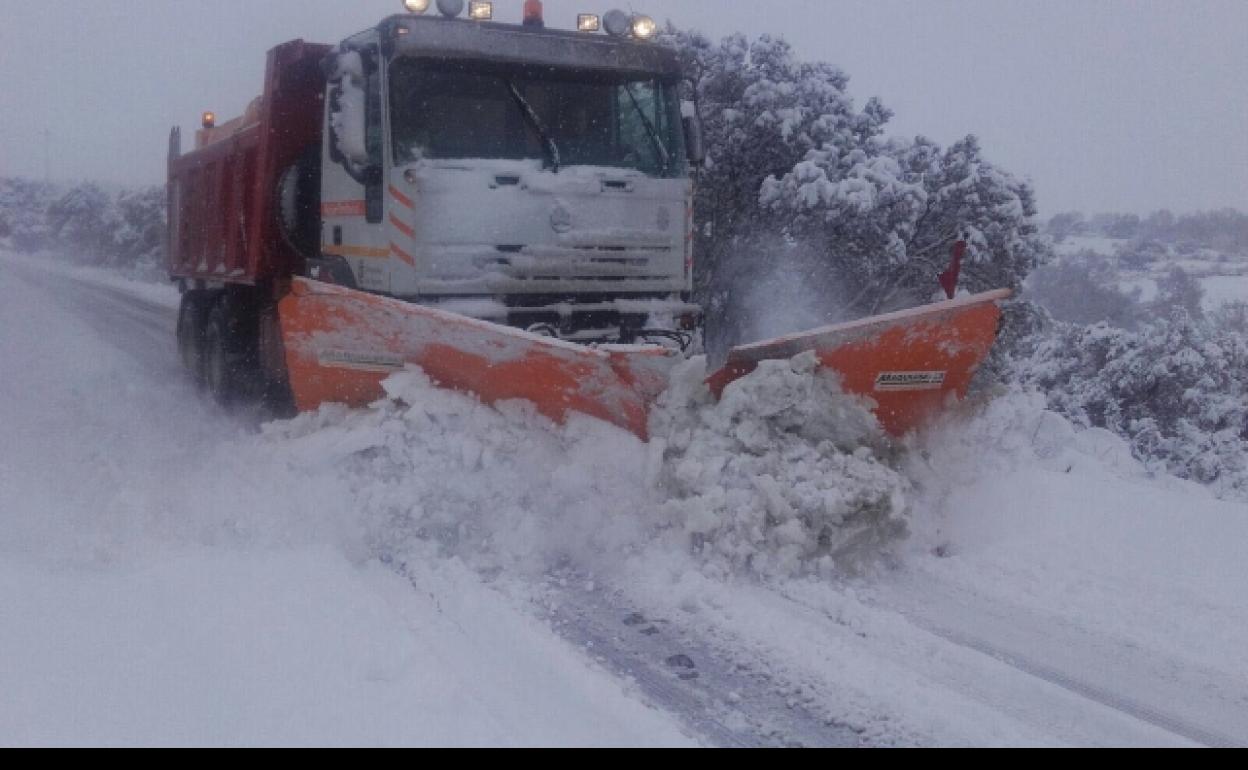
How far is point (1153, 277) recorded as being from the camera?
42.0 metres

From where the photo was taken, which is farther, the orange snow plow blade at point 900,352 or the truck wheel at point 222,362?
the truck wheel at point 222,362

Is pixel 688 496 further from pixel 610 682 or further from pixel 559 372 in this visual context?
pixel 610 682

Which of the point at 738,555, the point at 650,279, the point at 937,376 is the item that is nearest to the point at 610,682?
the point at 738,555

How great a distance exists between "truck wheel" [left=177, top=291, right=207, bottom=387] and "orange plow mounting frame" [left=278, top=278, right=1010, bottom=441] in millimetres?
4786

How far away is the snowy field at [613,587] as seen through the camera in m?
3.16

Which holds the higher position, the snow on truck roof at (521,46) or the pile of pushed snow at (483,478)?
the snow on truck roof at (521,46)

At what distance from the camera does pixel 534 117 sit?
6219 mm

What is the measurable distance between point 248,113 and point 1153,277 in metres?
41.6

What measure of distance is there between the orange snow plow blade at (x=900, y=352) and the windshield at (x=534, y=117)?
6.63ft

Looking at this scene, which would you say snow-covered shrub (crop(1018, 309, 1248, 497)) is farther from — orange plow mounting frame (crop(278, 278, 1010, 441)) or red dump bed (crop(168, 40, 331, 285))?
red dump bed (crop(168, 40, 331, 285))

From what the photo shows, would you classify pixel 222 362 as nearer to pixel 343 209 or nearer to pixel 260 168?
pixel 260 168

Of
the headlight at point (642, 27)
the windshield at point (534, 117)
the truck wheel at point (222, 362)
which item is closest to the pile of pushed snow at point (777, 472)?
the windshield at point (534, 117)

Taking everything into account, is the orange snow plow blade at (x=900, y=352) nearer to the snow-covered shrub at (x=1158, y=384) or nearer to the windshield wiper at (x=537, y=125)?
the windshield wiper at (x=537, y=125)

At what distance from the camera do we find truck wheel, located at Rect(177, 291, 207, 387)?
966 centimetres
